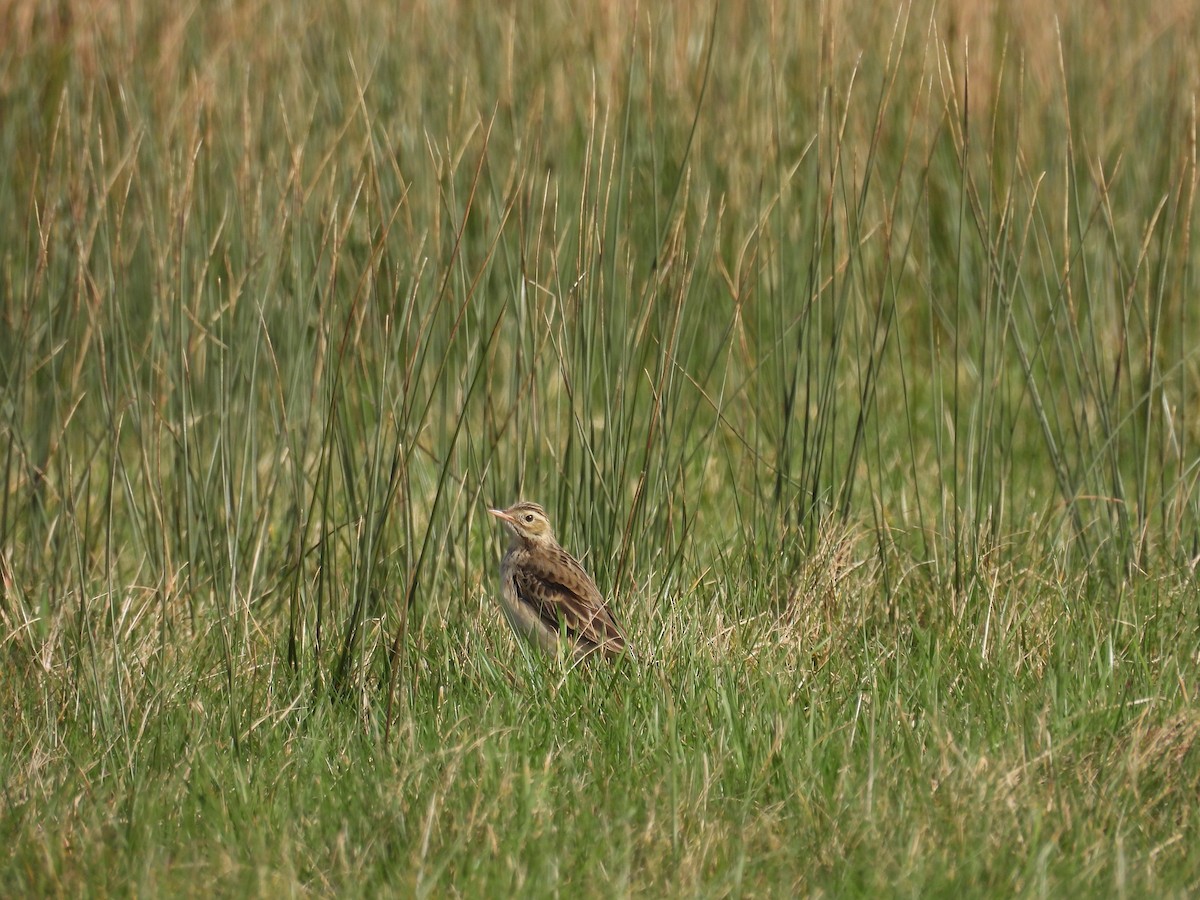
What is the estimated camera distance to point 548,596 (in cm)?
369

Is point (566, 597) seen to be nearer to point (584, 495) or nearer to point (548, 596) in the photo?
point (548, 596)

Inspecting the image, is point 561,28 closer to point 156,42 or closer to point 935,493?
point 156,42

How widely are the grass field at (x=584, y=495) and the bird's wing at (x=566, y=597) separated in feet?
0.30

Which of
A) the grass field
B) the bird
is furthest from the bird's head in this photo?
the grass field

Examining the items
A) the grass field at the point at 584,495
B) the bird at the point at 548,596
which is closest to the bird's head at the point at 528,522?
the bird at the point at 548,596

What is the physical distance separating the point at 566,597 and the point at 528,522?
28 cm

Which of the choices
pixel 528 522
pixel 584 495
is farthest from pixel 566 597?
Answer: pixel 584 495

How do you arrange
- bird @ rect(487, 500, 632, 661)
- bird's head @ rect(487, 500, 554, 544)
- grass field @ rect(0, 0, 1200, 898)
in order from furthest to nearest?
bird's head @ rect(487, 500, 554, 544), bird @ rect(487, 500, 632, 661), grass field @ rect(0, 0, 1200, 898)

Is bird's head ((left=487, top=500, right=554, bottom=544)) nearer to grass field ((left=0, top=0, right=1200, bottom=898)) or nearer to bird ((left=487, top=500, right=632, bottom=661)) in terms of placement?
bird ((left=487, top=500, right=632, bottom=661))

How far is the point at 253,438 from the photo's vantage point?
3.98m

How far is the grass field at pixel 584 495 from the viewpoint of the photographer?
2660 millimetres

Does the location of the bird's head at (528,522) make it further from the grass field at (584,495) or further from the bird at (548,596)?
the grass field at (584,495)

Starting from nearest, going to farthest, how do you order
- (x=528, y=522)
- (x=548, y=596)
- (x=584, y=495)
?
1. (x=548, y=596)
2. (x=528, y=522)
3. (x=584, y=495)

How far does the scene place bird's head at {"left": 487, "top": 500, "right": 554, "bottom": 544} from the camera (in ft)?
12.7
